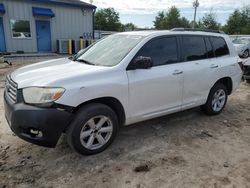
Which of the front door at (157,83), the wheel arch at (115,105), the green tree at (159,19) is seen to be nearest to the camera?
the wheel arch at (115,105)

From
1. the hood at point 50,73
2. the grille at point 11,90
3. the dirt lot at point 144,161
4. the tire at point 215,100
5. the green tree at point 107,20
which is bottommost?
the dirt lot at point 144,161

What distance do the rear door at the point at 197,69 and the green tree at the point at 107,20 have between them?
4429cm

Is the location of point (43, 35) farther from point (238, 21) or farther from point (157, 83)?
point (238, 21)

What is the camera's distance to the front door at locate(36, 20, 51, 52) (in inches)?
684

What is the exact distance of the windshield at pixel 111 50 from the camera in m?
4.07

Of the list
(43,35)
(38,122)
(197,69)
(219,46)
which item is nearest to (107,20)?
(43,35)

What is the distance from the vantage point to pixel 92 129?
371 centimetres

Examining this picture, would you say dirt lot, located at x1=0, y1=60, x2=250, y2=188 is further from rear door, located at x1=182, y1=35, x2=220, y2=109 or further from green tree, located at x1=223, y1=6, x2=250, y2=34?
green tree, located at x1=223, y1=6, x2=250, y2=34

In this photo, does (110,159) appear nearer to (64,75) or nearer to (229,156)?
(64,75)

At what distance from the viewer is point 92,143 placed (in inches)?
149

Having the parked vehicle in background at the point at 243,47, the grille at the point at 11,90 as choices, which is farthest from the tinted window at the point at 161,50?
the parked vehicle in background at the point at 243,47

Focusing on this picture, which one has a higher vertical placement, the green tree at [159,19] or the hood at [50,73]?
the green tree at [159,19]

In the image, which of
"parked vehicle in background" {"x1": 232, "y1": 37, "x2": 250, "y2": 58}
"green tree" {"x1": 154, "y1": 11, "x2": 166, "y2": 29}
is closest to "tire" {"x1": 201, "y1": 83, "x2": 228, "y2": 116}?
"parked vehicle in background" {"x1": 232, "y1": 37, "x2": 250, "y2": 58}

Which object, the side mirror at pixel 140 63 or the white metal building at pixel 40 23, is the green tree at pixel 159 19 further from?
the side mirror at pixel 140 63
